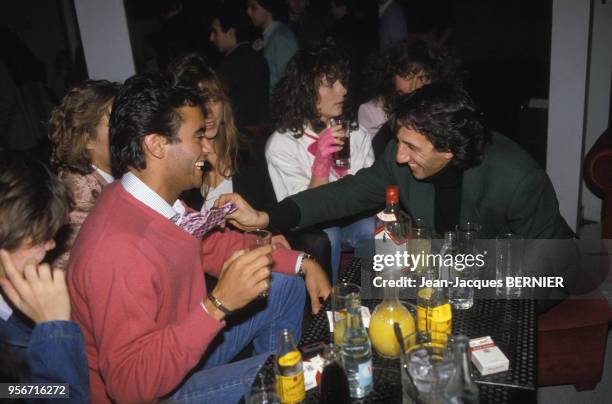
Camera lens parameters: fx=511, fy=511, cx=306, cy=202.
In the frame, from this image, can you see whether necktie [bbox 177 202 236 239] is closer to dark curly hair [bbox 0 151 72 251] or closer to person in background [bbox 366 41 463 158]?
dark curly hair [bbox 0 151 72 251]

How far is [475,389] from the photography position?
4.00ft

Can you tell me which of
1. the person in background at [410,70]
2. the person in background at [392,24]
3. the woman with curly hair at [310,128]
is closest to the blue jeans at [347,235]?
the woman with curly hair at [310,128]

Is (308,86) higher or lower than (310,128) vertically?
higher

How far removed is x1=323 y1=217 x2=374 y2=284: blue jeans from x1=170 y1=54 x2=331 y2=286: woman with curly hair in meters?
0.10

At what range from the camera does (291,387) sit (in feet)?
4.07

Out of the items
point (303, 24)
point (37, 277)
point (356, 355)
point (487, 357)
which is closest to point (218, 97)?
point (37, 277)

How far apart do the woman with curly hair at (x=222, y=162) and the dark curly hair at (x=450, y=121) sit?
951 mm

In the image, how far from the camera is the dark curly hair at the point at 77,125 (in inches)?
90.2

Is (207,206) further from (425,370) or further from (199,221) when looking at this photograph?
(425,370)

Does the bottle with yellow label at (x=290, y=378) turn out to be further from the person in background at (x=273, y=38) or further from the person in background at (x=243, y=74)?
the person in background at (x=273, y=38)

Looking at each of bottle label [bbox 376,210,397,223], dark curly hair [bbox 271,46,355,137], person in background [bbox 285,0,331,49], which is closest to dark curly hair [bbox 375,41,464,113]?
dark curly hair [bbox 271,46,355,137]

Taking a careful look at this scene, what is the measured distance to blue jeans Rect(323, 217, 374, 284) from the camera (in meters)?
2.91

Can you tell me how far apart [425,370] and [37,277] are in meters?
1.02

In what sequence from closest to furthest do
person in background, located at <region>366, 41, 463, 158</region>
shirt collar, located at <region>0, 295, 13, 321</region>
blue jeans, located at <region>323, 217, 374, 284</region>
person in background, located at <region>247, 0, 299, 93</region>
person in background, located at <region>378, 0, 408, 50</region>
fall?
shirt collar, located at <region>0, 295, 13, 321</region>
blue jeans, located at <region>323, 217, 374, 284</region>
person in background, located at <region>366, 41, 463, 158</region>
person in background, located at <region>247, 0, 299, 93</region>
person in background, located at <region>378, 0, 408, 50</region>
